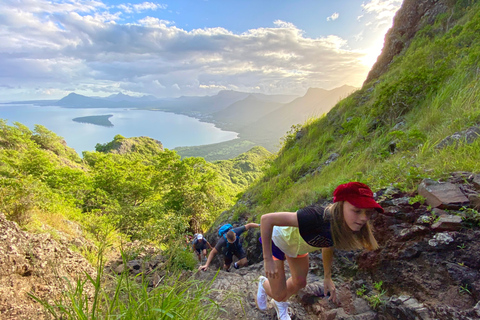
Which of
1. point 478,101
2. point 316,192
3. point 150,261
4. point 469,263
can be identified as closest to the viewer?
point 469,263

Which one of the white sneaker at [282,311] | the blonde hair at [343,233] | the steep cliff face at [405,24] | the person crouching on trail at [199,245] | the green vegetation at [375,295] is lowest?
the person crouching on trail at [199,245]

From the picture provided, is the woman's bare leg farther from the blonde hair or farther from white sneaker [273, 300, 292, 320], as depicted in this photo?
the blonde hair

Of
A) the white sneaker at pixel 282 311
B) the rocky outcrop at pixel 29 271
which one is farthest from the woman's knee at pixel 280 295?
the rocky outcrop at pixel 29 271

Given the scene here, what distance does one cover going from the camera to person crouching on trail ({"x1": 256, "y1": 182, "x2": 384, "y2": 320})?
1677 millimetres

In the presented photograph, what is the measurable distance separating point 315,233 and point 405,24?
44.4ft

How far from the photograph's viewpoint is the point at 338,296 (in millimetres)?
2549

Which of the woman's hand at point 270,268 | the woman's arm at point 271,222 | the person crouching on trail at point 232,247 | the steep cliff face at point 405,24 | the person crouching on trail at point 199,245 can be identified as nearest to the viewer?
the woman's arm at point 271,222

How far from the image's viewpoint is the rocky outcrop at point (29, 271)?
2.16 meters

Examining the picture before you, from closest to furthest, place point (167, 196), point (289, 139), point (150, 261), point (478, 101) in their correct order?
1. point (478, 101)
2. point (150, 261)
3. point (289, 139)
4. point (167, 196)

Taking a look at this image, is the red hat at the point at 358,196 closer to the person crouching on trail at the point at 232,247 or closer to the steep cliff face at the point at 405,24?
the person crouching on trail at the point at 232,247

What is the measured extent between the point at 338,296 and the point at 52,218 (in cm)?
688

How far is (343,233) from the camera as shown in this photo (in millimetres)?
1822

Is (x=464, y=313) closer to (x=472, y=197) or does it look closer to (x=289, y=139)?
(x=472, y=197)

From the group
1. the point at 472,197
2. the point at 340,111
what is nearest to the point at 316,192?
the point at 472,197
